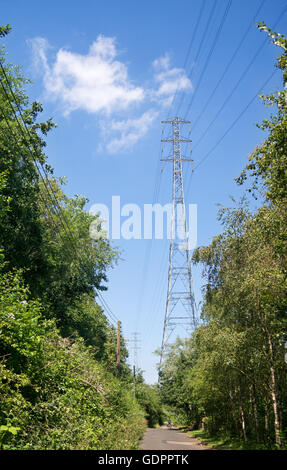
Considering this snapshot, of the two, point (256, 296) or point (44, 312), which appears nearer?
point (256, 296)

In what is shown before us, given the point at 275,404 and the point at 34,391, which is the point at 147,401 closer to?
the point at 275,404

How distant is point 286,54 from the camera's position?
9.30 metres

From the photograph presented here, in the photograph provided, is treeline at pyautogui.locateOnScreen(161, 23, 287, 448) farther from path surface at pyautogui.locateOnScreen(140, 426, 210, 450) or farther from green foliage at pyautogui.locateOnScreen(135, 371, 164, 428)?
green foliage at pyautogui.locateOnScreen(135, 371, 164, 428)

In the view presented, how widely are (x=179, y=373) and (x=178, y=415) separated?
10775 mm

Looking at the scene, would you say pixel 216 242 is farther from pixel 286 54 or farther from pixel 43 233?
pixel 286 54

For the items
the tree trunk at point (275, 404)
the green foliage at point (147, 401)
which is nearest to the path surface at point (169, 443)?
the tree trunk at point (275, 404)

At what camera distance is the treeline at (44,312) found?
9.24 meters

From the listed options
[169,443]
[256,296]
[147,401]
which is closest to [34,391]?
[256,296]

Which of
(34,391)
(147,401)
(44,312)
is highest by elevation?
(44,312)

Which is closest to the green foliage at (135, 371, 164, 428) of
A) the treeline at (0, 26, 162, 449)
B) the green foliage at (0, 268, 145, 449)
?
the treeline at (0, 26, 162, 449)

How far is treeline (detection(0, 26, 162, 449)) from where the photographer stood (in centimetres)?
924

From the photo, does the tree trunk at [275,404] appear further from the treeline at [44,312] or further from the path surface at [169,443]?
the path surface at [169,443]

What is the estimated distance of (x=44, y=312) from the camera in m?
21.2
